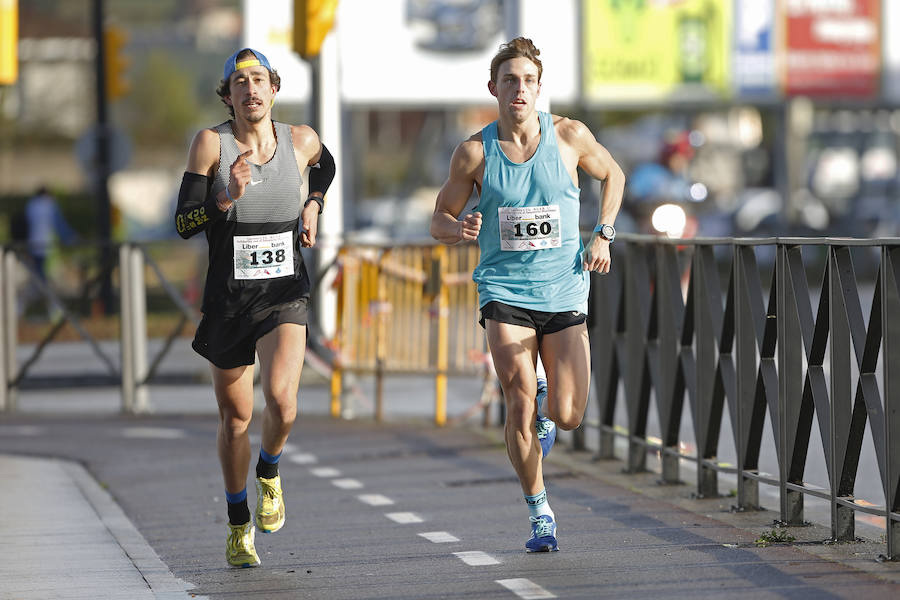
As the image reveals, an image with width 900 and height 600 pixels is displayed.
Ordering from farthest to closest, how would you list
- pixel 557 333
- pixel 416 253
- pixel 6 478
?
pixel 416 253 → pixel 6 478 → pixel 557 333

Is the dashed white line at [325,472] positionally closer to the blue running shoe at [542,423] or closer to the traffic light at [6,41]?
the blue running shoe at [542,423]

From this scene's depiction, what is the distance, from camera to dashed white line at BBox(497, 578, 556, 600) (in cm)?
620

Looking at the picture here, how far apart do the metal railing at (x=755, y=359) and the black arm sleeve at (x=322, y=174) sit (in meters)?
1.84

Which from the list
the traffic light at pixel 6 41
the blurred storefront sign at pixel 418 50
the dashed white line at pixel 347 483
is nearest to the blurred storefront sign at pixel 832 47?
the blurred storefront sign at pixel 418 50

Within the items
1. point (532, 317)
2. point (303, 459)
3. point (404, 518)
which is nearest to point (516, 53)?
point (532, 317)

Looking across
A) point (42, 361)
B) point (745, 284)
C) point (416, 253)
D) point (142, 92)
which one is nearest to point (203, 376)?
point (42, 361)

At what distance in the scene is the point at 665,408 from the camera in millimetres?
8953

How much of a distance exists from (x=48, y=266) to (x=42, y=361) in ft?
15.6

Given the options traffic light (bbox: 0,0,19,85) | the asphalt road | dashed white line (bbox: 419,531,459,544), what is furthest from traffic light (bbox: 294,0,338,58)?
dashed white line (bbox: 419,531,459,544)

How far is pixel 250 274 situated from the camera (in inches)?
277

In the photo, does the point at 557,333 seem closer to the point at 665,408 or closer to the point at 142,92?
the point at 665,408

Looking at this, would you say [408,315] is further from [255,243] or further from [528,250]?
[255,243]

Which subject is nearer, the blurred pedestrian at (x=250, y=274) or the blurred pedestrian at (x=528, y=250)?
the blurred pedestrian at (x=250, y=274)

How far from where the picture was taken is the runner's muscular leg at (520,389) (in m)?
7.12
